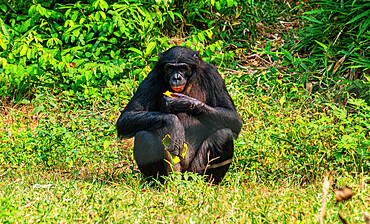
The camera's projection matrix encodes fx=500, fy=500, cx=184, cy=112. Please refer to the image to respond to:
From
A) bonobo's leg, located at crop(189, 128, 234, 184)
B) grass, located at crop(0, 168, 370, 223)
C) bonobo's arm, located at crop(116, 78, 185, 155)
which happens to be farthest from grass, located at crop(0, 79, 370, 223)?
bonobo's arm, located at crop(116, 78, 185, 155)

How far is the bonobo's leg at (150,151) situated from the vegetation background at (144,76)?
228 millimetres

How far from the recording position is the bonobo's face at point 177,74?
14.4 ft

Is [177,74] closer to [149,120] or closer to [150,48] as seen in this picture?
[149,120]

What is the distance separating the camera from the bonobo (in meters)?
4.39

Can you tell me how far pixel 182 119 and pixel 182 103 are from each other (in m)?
0.28

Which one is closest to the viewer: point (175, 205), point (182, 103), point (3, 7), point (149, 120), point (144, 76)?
point (175, 205)

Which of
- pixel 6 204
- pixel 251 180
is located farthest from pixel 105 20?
pixel 6 204

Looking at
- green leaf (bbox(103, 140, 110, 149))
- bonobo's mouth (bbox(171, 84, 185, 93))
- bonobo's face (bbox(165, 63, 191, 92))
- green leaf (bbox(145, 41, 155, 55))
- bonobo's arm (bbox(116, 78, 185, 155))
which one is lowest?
→ green leaf (bbox(103, 140, 110, 149))

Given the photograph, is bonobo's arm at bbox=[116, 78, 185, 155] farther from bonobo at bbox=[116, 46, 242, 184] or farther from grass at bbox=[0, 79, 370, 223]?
grass at bbox=[0, 79, 370, 223]

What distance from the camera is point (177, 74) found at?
4.37 meters

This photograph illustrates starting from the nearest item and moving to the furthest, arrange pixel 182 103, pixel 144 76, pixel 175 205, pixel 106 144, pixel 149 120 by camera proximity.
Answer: pixel 175 205, pixel 182 103, pixel 149 120, pixel 106 144, pixel 144 76

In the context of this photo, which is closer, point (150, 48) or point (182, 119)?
point (182, 119)

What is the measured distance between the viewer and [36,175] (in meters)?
4.82

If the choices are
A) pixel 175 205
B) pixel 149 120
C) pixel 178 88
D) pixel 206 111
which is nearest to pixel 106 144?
pixel 149 120
